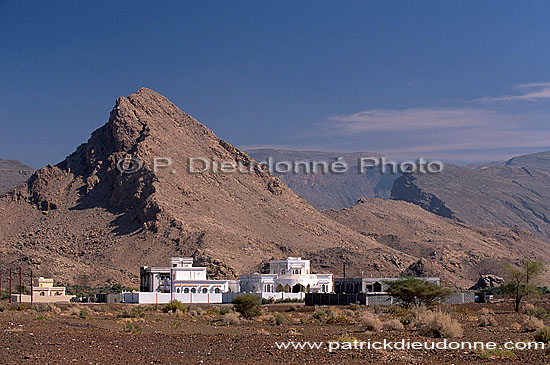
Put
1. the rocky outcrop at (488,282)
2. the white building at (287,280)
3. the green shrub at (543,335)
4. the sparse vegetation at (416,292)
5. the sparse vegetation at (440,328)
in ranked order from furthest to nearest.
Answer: the rocky outcrop at (488,282)
the white building at (287,280)
the sparse vegetation at (416,292)
the sparse vegetation at (440,328)
the green shrub at (543,335)

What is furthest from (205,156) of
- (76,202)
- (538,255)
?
(538,255)

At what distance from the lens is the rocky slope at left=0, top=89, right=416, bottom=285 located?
4594 inches

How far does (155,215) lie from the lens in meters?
125

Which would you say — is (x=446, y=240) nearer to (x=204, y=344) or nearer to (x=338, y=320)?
(x=338, y=320)

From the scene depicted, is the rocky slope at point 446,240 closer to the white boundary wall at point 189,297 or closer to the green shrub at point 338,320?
the white boundary wall at point 189,297

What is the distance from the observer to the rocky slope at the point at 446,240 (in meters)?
140

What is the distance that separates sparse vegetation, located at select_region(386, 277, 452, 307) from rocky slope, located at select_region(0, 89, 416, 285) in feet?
167

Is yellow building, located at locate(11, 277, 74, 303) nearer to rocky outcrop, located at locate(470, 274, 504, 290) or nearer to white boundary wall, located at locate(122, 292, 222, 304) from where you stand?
white boundary wall, located at locate(122, 292, 222, 304)

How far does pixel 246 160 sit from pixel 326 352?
13711cm

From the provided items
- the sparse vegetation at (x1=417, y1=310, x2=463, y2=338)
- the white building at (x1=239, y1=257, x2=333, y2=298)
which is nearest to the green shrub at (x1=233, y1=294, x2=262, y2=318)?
the sparse vegetation at (x1=417, y1=310, x2=463, y2=338)

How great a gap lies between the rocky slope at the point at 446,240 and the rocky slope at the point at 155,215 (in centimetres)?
978

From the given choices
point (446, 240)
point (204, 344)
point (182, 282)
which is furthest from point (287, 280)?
point (446, 240)

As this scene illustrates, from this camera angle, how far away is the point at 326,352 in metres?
28.1

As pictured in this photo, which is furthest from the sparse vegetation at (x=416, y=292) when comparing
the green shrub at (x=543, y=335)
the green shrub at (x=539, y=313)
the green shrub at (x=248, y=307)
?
the green shrub at (x=543, y=335)
